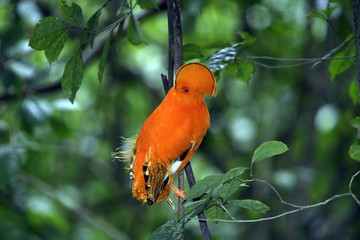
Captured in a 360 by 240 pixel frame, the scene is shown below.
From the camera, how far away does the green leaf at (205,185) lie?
1114 mm

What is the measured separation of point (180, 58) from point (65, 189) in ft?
10.1

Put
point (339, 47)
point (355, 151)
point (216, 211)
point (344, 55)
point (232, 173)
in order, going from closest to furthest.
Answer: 1. point (232, 173)
2. point (355, 151)
3. point (216, 211)
4. point (339, 47)
5. point (344, 55)

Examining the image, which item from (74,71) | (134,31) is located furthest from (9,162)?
(74,71)

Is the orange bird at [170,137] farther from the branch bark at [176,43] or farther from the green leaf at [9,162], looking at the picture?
the green leaf at [9,162]

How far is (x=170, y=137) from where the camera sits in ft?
4.44

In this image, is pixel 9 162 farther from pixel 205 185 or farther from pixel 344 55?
pixel 344 55

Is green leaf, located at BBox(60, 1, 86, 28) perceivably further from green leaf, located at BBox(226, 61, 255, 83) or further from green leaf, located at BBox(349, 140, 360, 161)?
green leaf, located at BBox(349, 140, 360, 161)

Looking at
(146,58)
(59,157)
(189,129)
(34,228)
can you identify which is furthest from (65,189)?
(189,129)

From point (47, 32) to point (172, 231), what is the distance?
2.26ft

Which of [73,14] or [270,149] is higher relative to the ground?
[73,14]

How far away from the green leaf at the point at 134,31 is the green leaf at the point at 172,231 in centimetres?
72

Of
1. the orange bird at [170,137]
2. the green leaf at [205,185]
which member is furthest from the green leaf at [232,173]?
the orange bird at [170,137]

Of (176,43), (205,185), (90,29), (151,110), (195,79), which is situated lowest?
(151,110)

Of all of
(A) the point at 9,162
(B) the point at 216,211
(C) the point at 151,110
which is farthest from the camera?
(C) the point at 151,110
